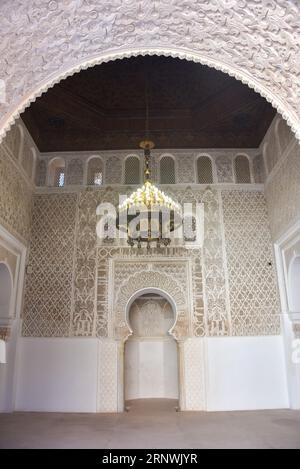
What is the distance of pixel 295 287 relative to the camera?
5.94 m

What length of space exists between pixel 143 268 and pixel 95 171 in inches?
79.9

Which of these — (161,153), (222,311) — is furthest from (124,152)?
(222,311)

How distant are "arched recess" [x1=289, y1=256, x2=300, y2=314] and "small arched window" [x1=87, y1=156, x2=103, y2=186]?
3.58 metres

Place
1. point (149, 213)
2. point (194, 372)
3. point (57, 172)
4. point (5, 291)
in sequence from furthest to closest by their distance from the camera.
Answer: point (57, 172), point (194, 372), point (5, 291), point (149, 213)

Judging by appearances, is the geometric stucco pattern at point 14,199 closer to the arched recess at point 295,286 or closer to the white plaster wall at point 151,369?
the white plaster wall at point 151,369

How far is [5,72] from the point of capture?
9.27 feet

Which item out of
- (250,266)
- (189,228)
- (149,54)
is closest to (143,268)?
(189,228)

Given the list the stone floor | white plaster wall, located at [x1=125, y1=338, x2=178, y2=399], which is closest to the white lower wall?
the stone floor

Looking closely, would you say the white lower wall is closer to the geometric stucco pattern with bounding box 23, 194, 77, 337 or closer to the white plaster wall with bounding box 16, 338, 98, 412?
the white plaster wall with bounding box 16, 338, 98, 412

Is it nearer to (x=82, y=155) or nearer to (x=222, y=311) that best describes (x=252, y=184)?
(x=222, y=311)

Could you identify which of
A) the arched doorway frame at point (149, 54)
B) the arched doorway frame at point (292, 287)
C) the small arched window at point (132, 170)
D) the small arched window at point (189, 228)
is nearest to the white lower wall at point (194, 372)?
the arched doorway frame at point (292, 287)

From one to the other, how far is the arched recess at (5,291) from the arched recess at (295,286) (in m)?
4.34

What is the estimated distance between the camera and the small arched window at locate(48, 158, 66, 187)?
6.93 meters

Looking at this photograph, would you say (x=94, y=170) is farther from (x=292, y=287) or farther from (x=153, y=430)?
(x=153, y=430)
